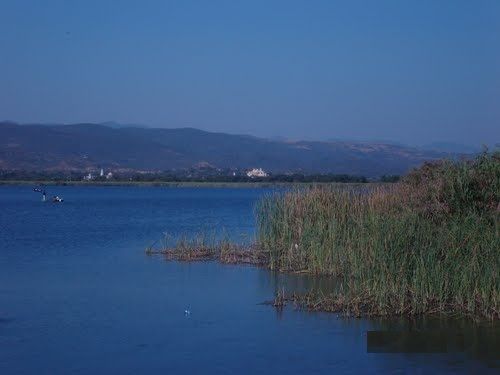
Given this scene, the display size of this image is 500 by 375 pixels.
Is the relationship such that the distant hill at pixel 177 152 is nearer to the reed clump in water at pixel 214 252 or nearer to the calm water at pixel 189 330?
the reed clump in water at pixel 214 252

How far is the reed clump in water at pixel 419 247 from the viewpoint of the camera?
1363cm

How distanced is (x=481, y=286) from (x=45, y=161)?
129273 millimetres

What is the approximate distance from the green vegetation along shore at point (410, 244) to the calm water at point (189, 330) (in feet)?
1.49

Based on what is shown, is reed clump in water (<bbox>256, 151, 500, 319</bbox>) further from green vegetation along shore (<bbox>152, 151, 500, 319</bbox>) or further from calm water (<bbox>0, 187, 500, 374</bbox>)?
calm water (<bbox>0, 187, 500, 374</bbox>)

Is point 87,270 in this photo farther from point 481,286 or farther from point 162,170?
point 162,170

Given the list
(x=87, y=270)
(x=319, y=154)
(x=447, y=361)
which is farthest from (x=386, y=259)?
(x=319, y=154)

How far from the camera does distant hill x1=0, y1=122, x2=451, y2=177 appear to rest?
461 ft

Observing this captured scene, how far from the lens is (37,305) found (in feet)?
50.8

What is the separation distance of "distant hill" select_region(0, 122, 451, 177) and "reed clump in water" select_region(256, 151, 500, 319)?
112m

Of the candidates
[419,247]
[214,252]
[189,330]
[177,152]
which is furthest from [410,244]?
[177,152]

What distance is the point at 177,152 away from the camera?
163750 mm

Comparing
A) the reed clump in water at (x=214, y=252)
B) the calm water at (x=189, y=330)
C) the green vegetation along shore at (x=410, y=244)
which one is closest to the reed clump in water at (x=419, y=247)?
the green vegetation along shore at (x=410, y=244)

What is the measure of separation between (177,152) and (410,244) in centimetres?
15077

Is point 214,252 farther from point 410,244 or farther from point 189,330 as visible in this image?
point 410,244
